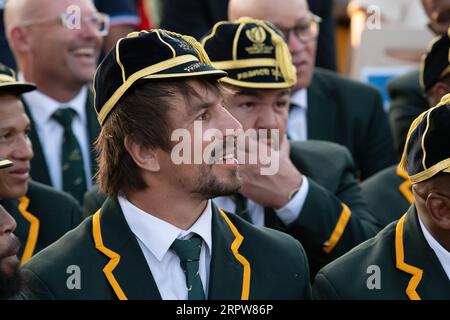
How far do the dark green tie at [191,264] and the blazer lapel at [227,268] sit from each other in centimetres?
4

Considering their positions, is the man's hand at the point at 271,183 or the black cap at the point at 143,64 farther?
the man's hand at the point at 271,183

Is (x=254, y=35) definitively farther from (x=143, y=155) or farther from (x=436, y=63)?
(x=143, y=155)

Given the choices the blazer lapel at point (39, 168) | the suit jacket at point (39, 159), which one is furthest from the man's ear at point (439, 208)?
the blazer lapel at point (39, 168)

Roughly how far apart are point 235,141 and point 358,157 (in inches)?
82.1

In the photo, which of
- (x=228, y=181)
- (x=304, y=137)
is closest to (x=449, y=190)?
(x=228, y=181)

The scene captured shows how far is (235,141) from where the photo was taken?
4.01 metres

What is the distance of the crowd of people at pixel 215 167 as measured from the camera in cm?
379

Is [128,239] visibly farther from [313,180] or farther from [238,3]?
[238,3]

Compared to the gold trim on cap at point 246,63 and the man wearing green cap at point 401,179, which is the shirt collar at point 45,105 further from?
the man wearing green cap at point 401,179

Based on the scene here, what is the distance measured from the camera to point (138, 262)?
376cm

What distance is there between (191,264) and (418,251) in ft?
2.60

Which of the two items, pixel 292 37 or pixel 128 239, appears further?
pixel 292 37

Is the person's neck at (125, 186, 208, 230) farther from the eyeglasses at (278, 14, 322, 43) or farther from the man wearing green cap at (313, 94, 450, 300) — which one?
the eyeglasses at (278, 14, 322, 43)

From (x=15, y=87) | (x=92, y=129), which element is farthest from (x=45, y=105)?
(x=15, y=87)
